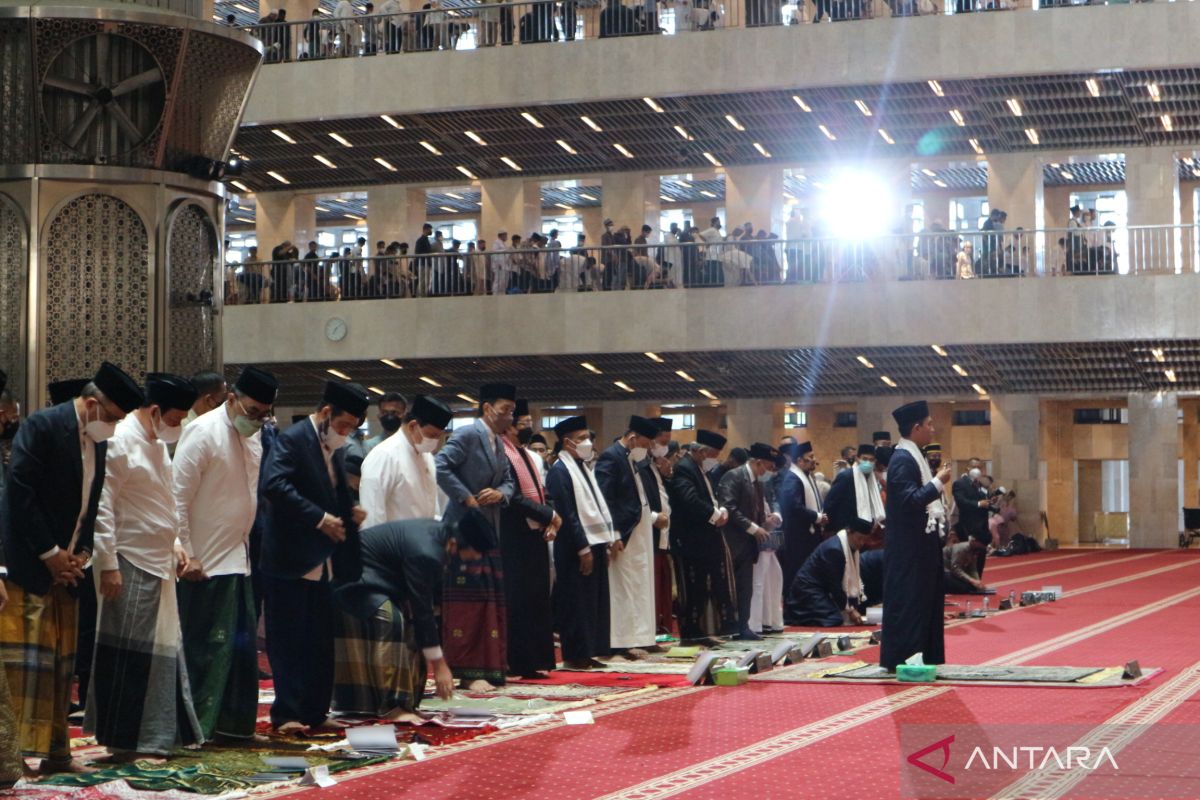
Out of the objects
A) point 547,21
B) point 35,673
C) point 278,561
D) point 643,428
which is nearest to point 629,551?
point 643,428

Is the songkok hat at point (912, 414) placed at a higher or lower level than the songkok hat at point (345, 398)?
lower

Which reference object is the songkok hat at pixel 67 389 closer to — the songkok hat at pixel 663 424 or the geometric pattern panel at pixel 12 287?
the geometric pattern panel at pixel 12 287

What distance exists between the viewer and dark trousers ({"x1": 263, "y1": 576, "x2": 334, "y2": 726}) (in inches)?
285

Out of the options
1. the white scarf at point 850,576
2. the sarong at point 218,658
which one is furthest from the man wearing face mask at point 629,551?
the sarong at point 218,658

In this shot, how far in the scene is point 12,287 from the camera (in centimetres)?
1001

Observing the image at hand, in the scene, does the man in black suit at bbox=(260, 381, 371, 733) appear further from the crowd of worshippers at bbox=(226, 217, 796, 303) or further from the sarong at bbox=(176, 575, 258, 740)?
the crowd of worshippers at bbox=(226, 217, 796, 303)

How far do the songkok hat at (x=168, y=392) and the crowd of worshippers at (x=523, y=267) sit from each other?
59.0 feet

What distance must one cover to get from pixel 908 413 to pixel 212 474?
3761 millimetres

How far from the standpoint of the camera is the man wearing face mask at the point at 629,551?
1066 centimetres

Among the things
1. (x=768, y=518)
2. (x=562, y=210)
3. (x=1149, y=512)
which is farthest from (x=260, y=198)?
(x=768, y=518)

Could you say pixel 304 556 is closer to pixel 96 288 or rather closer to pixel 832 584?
pixel 96 288

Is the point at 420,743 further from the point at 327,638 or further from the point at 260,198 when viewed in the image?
the point at 260,198

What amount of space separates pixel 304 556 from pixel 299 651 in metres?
0.37

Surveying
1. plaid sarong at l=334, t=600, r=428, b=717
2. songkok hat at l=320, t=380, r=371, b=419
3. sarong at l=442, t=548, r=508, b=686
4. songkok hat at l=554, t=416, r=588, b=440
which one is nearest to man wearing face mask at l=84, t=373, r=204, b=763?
songkok hat at l=320, t=380, r=371, b=419
